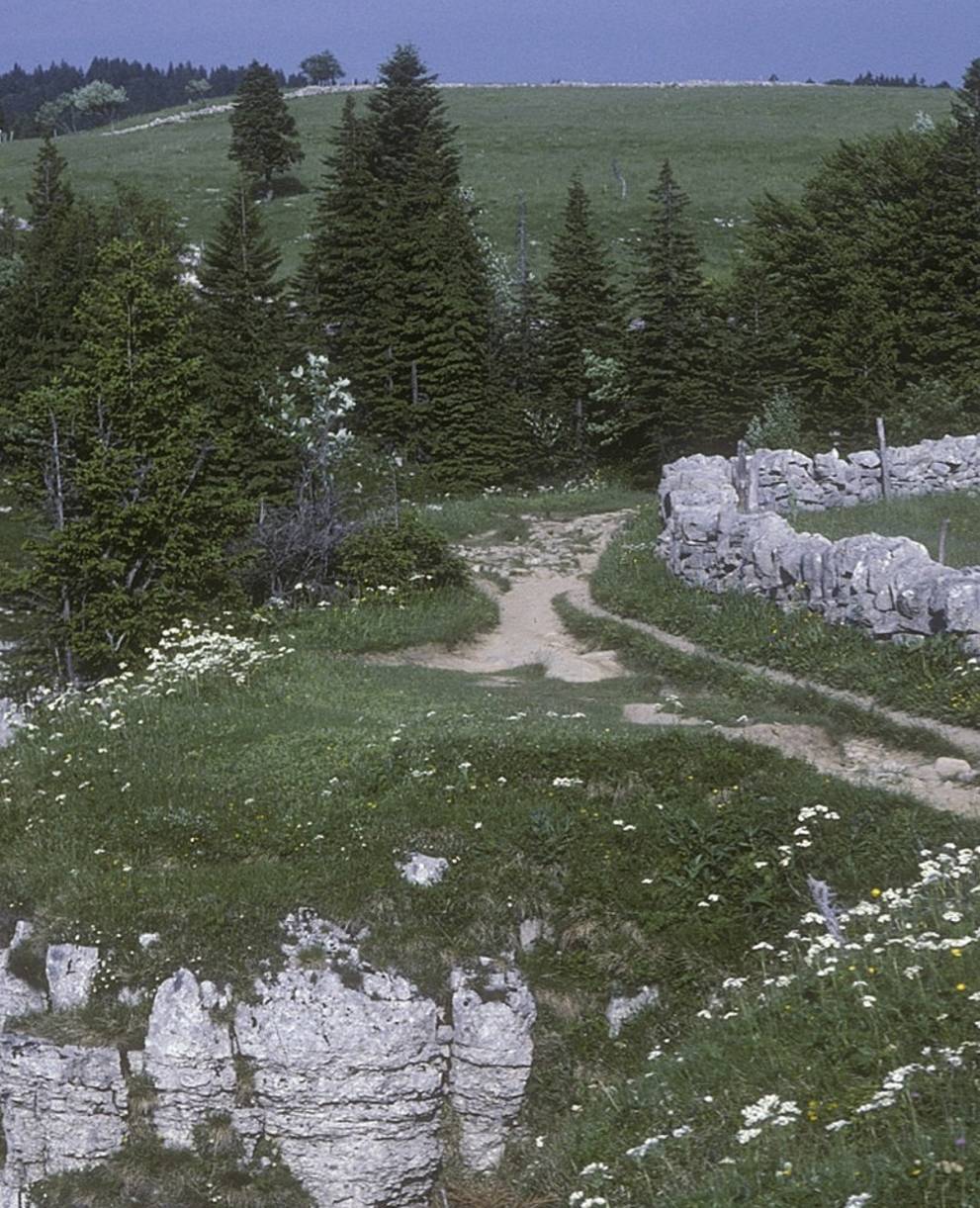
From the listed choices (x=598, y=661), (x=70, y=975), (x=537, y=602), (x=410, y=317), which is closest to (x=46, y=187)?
(x=410, y=317)

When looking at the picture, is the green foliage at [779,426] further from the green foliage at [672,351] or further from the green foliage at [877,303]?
the green foliage at [672,351]

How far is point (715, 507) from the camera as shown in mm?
24672

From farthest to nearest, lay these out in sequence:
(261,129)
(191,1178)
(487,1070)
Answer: (261,129), (487,1070), (191,1178)

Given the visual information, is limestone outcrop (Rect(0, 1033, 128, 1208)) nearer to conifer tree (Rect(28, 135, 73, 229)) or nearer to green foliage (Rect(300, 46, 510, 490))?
green foliage (Rect(300, 46, 510, 490))

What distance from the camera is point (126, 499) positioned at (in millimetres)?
24578

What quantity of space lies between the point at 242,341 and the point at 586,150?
67.3 meters

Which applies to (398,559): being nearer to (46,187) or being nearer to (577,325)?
(577,325)

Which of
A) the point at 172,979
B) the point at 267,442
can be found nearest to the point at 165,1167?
the point at 172,979

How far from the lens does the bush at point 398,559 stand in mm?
25109

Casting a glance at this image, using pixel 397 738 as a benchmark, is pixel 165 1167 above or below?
below

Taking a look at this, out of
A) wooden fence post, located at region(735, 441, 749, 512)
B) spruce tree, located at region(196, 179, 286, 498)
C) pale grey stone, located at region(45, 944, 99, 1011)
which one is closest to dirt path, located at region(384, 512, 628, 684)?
wooden fence post, located at region(735, 441, 749, 512)

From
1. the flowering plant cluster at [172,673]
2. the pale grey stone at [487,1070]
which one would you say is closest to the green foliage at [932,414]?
the flowering plant cluster at [172,673]

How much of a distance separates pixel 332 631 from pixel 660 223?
23.9 metres

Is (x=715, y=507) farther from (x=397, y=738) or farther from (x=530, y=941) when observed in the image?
(x=530, y=941)
